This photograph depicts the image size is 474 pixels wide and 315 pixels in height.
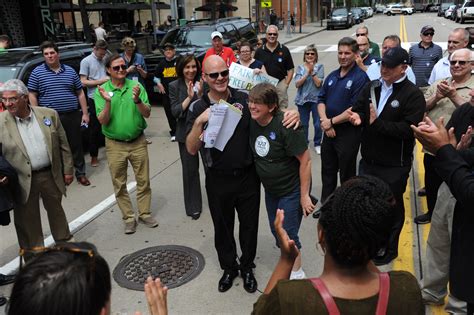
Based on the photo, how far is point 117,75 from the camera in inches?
180

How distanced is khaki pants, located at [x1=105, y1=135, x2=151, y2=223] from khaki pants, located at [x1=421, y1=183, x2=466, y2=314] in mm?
3003

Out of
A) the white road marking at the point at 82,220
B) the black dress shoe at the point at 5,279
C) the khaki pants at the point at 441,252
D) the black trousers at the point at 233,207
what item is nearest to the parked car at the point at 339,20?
the white road marking at the point at 82,220

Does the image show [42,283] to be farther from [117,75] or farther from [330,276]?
[117,75]

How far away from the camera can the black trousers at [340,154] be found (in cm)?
457

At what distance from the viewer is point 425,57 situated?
21.7 ft

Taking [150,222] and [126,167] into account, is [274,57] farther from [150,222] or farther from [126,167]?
[150,222]

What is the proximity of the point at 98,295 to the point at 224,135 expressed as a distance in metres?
2.08

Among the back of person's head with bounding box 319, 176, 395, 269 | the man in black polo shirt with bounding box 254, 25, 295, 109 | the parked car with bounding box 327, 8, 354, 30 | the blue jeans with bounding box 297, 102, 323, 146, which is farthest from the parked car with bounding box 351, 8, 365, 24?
the back of person's head with bounding box 319, 176, 395, 269

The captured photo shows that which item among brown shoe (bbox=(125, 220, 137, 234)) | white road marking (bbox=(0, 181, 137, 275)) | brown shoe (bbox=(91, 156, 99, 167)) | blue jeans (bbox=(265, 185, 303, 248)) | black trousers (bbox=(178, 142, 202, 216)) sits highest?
blue jeans (bbox=(265, 185, 303, 248))

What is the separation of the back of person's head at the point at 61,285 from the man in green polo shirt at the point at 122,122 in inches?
126

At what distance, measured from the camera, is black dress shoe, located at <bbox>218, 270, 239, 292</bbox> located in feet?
12.4

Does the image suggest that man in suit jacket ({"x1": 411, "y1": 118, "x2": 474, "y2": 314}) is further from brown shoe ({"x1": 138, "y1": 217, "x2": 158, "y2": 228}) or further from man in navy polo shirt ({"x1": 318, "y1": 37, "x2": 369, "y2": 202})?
brown shoe ({"x1": 138, "y1": 217, "x2": 158, "y2": 228})

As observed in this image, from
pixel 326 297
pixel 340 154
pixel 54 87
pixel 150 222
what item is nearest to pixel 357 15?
pixel 54 87

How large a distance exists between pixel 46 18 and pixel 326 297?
18691 mm
